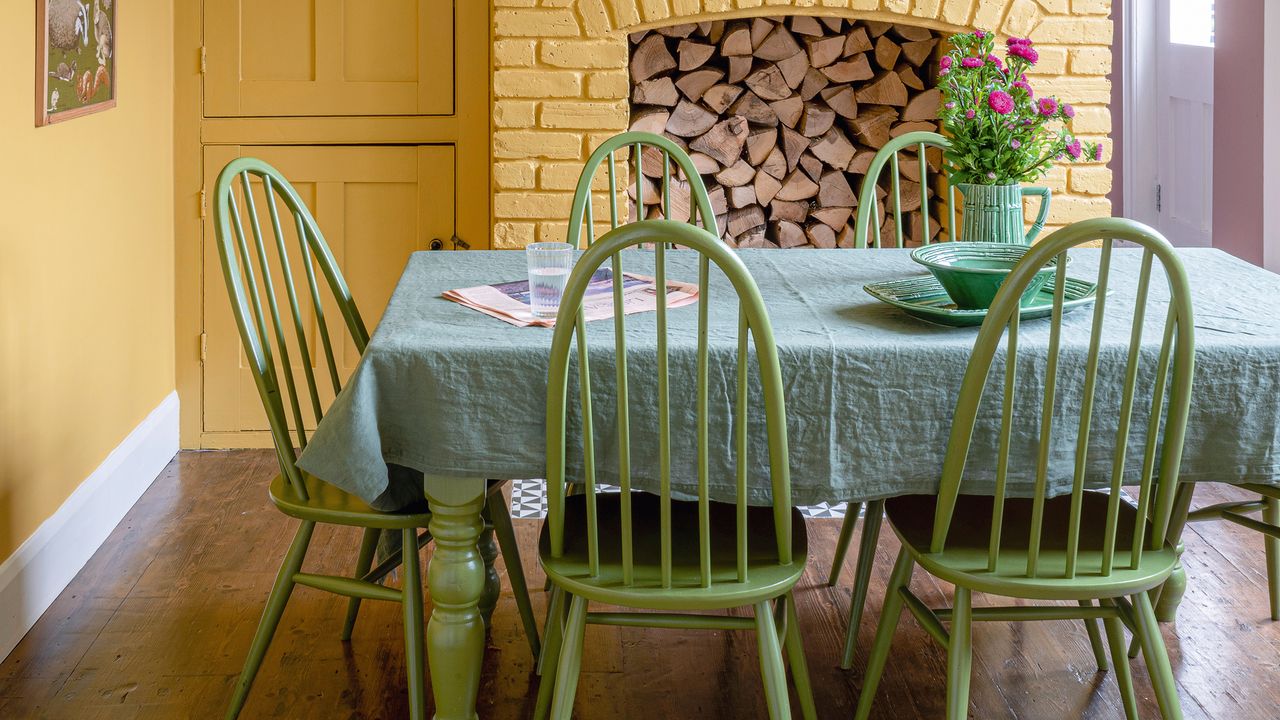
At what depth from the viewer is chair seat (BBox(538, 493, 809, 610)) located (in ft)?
5.80

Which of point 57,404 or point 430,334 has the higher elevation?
point 430,334

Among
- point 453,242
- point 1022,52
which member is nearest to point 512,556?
point 1022,52

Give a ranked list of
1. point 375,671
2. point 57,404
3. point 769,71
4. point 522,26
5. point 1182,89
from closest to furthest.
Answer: point 375,671 < point 57,404 < point 522,26 < point 769,71 < point 1182,89

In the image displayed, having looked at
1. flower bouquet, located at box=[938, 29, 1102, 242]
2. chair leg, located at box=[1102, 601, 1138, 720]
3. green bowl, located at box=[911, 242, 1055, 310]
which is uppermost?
flower bouquet, located at box=[938, 29, 1102, 242]

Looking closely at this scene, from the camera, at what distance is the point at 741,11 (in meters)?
3.41

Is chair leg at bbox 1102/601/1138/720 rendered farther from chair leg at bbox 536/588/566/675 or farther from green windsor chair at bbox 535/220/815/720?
chair leg at bbox 536/588/566/675

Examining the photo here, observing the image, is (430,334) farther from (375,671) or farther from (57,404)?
(57,404)

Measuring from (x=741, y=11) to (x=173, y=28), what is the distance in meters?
1.58

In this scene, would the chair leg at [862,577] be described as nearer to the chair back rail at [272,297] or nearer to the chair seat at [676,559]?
the chair seat at [676,559]

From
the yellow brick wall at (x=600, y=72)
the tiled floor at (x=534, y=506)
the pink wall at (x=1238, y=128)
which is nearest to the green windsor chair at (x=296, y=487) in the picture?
the tiled floor at (x=534, y=506)

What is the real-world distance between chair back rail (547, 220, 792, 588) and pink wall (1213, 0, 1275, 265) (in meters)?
2.83

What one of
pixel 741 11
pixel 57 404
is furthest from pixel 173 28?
pixel 741 11

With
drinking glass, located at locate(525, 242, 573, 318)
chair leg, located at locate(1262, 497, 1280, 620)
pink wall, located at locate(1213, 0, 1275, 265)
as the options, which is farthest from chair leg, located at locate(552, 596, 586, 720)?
pink wall, located at locate(1213, 0, 1275, 265)

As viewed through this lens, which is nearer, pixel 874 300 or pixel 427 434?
pixel 427 434
